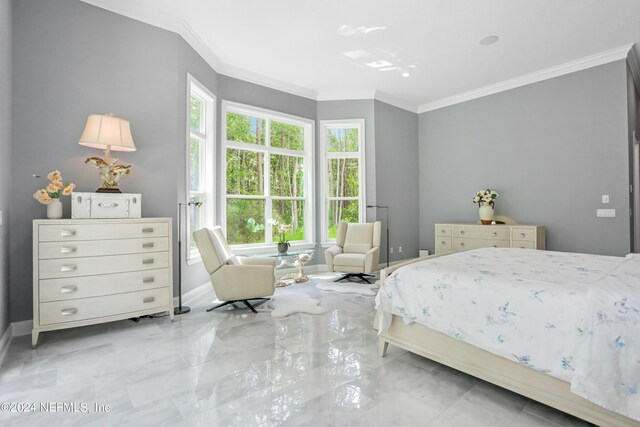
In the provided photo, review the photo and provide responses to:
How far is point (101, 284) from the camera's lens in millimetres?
2678

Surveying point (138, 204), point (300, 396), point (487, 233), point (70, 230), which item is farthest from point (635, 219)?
point (70, 230)

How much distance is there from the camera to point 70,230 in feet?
8.48

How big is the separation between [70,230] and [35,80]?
1.41 metres

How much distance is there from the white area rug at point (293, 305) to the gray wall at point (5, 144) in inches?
87.0

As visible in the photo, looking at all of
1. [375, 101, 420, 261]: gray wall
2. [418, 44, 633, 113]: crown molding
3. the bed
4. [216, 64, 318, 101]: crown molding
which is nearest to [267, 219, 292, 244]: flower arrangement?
[375, 101, 420, 261]: gray wall

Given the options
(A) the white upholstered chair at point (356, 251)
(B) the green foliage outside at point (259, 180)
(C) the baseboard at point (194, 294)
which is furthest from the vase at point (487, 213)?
(C) the baseboard at point (194, 294)

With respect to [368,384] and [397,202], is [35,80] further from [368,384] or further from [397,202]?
[397,202]

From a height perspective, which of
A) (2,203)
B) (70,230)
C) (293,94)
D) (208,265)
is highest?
(293,94)

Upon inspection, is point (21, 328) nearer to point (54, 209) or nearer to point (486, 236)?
point (54, 209)

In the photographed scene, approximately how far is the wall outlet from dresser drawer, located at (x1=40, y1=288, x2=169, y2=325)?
534 centimetres

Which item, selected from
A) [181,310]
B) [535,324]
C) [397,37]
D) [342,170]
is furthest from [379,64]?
[181,310]

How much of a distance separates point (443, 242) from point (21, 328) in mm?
5439

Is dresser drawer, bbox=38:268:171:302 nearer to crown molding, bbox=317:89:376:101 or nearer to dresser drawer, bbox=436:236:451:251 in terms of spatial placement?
crown molding, bbox=317:89:376:101

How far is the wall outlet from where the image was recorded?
407 centimetres
